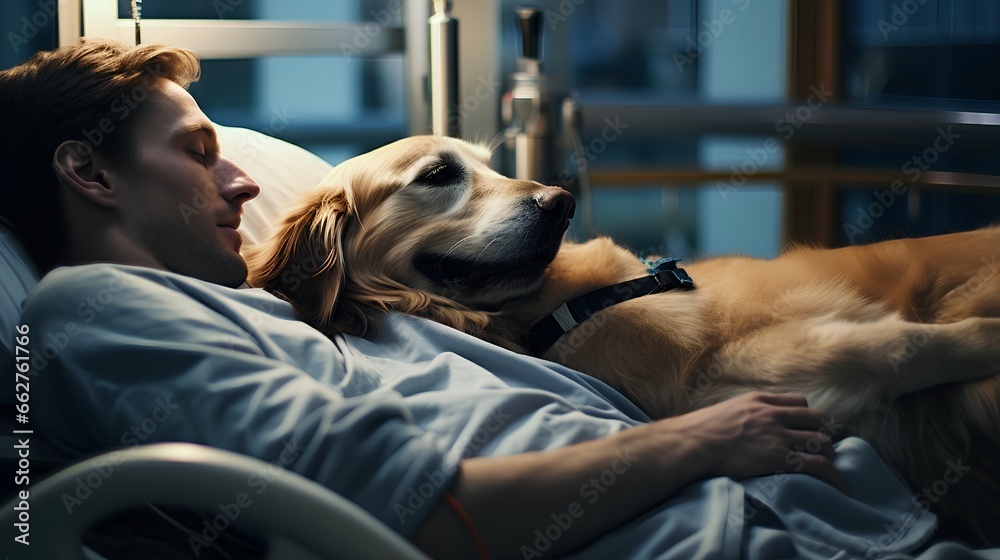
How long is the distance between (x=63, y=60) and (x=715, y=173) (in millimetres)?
2911

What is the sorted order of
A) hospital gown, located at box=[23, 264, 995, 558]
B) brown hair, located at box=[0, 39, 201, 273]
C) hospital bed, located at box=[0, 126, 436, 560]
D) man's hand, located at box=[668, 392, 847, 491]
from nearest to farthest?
hospital bed, located at box=[0, 126, 436, 560]
hospital gown, located at box=[23, 264, 995, 558]
man's hand, located at box=[668, 392, 847, 491]
brown hair, located at box=[0, 39, 201, 273]

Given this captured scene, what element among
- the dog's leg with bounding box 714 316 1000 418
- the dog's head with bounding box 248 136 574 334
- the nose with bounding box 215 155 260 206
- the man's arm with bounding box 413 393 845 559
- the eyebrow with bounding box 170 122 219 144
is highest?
the eyebrow with bounding box 170 122 219 144

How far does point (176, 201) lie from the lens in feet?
4.31

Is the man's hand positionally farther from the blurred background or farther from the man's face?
the blurred background

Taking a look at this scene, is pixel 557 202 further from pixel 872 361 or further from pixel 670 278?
pixel 872 361

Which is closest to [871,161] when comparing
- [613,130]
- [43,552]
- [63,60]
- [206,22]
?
[613,130]

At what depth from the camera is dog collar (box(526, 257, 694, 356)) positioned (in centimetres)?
138

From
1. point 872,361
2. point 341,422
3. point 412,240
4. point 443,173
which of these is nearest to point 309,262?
point 412,240

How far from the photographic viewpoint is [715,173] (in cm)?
376

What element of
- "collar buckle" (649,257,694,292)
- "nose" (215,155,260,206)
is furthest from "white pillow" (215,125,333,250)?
Result: "collar buckle" (649,257,694,292)

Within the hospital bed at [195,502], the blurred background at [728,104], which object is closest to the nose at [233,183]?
the hospital bed at [195,502]

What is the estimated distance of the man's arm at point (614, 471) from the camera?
0.92 m

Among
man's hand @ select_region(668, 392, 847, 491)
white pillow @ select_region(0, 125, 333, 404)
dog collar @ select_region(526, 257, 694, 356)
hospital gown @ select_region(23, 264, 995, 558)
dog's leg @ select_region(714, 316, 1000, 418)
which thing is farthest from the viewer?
white pillow @ select_region(0, 125, 333, 404)

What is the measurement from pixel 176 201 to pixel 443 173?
433 millimetres
